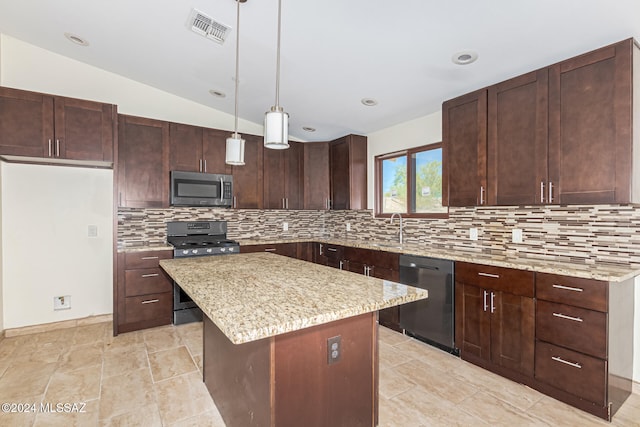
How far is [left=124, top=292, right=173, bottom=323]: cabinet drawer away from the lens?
3311mm

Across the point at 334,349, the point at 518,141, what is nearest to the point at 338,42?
the point at 518,141

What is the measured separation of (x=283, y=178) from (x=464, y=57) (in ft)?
9.24

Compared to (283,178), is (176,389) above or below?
below

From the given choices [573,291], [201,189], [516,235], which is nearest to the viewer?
[573,291]

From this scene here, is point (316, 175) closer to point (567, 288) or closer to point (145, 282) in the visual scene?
point (145, 282)

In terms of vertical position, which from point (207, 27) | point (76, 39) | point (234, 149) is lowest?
point (234, 149)

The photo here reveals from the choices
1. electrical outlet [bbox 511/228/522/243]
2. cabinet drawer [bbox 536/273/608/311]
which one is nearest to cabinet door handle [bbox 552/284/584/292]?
cabinet drawer [bbox 536/273/608/311]

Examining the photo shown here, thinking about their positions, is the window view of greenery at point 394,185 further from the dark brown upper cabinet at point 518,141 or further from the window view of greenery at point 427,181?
the dark brown upper cabinet at point 518,141

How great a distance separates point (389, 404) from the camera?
6.76 ft

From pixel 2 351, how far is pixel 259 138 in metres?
3.44

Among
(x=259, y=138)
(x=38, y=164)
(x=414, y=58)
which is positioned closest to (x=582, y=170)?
(x=414, y=58)

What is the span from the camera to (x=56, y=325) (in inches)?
134

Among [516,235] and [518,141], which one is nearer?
[518,141]

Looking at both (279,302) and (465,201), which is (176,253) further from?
(465,201)
